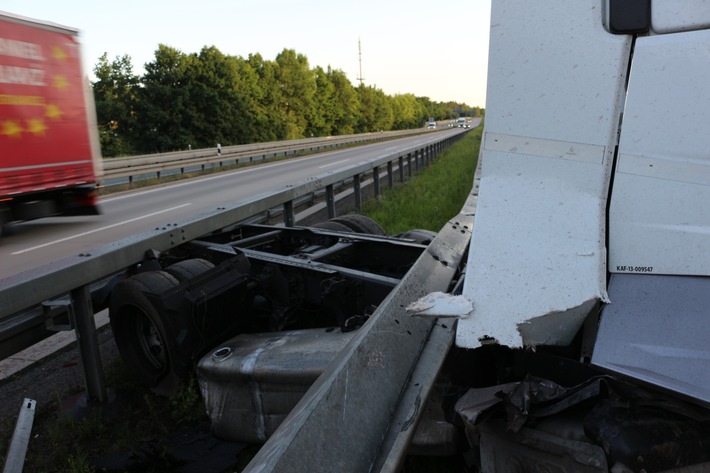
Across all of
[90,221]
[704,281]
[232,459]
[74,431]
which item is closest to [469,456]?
[704,281]

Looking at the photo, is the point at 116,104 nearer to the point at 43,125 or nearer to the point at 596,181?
the point at 43,125

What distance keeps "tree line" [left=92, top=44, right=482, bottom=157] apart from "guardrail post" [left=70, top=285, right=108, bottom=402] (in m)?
44.4

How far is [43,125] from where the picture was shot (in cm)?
1083

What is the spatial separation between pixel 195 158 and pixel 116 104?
77.1 feet

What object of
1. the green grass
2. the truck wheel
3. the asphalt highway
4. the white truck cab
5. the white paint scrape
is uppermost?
the white truck cab

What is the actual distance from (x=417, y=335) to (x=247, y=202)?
3.21 metres

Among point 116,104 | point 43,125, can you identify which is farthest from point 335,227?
point 116,104

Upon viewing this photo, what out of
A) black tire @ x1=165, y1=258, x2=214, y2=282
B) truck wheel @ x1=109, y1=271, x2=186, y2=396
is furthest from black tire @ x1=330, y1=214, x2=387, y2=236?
truck wheel @ x1=109, y1=271, x2=186, y2=396

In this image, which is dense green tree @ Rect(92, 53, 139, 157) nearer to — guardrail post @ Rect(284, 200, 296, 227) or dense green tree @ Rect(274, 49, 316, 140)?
dense green tree @ Rect(274, 49, 316, 140)

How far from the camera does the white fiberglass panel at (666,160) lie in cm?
176

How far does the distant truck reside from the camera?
10.1 metres

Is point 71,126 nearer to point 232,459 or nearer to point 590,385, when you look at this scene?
point 232,459

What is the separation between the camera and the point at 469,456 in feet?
7.35

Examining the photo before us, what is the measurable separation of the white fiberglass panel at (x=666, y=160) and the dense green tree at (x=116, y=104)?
156 feet
